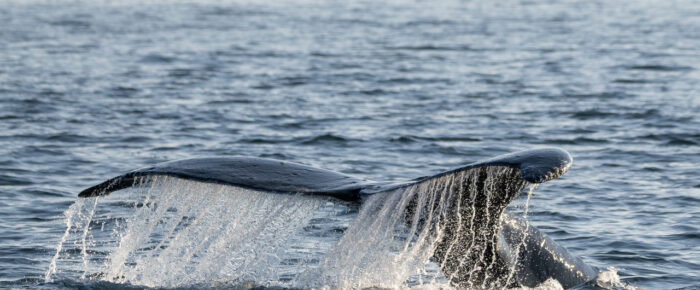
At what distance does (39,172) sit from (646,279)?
22.4 feet

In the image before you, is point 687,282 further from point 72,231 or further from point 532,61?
point 532,61

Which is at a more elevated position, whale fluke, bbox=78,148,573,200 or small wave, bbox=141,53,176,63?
small wave, bbox=141,53,176,63

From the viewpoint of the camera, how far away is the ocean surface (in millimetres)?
9453

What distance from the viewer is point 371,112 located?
51.8 feet

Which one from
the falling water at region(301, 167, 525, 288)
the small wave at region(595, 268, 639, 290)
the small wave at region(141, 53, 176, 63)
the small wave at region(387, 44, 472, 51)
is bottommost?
the small wave at region(595, 268, 639, 290)

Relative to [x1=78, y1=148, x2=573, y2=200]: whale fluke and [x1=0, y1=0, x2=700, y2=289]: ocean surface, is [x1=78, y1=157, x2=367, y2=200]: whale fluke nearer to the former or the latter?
[x1=78, y1=148, x2=573, y2=200]: whale fluke

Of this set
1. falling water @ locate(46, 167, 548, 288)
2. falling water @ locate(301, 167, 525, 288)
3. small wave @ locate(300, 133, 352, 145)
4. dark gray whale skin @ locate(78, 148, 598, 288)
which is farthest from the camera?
small wave @ locate(300, 133, 352, 145)

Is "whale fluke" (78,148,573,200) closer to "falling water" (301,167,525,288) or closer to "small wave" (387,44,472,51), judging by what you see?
"falling water" (301,167,525,288)

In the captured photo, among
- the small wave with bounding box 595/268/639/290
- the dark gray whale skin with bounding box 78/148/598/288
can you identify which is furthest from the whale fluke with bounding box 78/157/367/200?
the small wave with bounding box 595/268/639/290

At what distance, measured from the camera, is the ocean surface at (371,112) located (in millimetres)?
9453

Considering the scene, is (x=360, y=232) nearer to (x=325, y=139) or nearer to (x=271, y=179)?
(x=271, y=179)

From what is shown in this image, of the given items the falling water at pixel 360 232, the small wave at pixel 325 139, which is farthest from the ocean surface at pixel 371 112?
the falling water at pixel 360 232

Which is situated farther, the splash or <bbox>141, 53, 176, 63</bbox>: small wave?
<bbox>141, 53, 176, 63</bbox>: small wave

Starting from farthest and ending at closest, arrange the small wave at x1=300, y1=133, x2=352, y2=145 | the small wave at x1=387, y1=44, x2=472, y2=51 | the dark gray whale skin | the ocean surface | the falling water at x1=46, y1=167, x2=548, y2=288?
1. the small wave at x1=387, y1=44, x2=472, y2=51
2. the small wave at x1=300, y1=133, x2=352, y2=145
3. the ocean surface
4. the dark gray whale skin
5. the falling water at x1=46, y1=167, x2=548, y2=288
